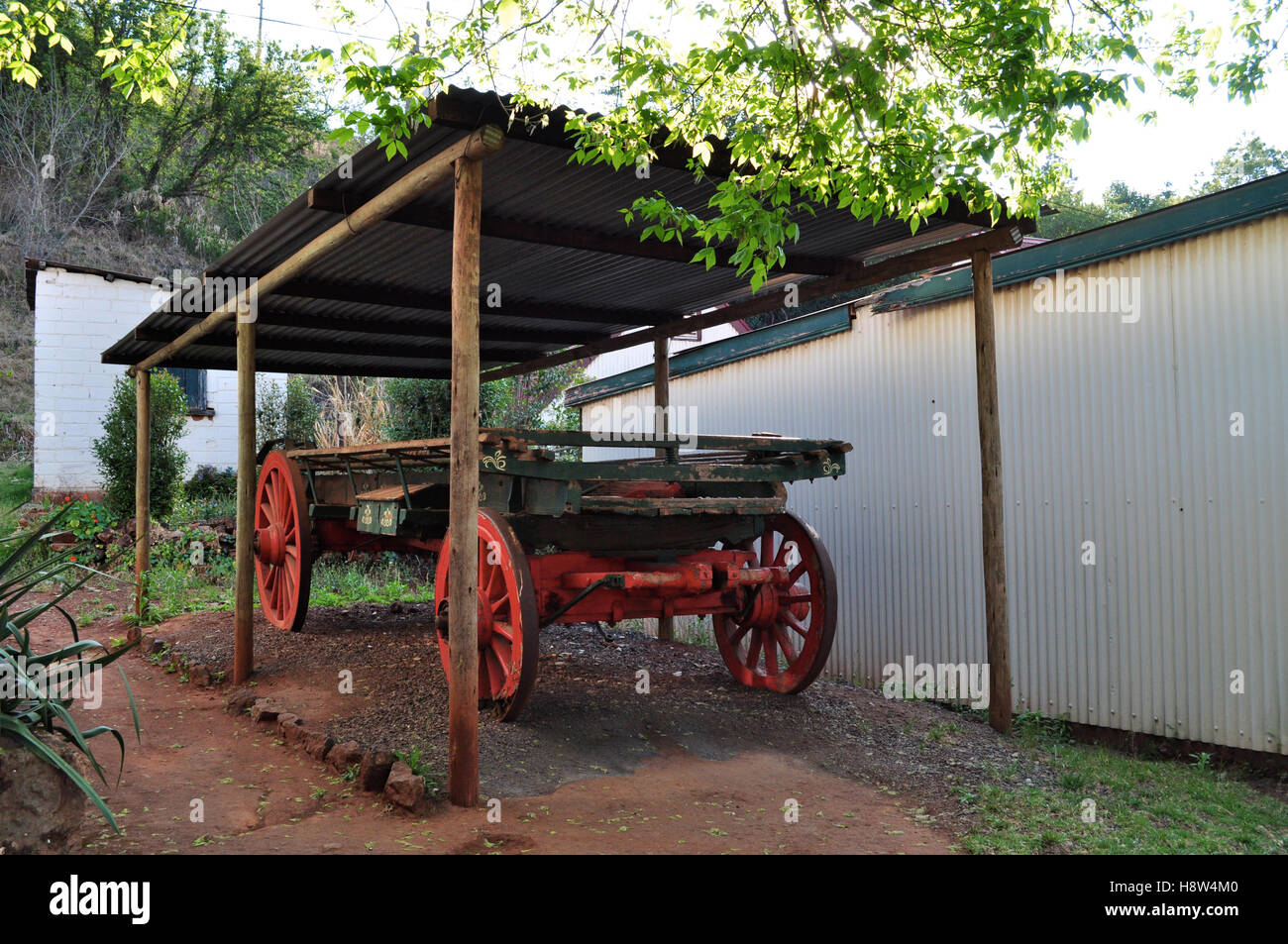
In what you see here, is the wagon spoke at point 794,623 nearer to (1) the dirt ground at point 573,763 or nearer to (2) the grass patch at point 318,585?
(1) the dirt ground at point 573,763

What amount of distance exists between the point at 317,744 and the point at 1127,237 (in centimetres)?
598

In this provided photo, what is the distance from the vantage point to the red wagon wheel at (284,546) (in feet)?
26.3

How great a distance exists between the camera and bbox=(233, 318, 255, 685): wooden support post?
710 centimetres

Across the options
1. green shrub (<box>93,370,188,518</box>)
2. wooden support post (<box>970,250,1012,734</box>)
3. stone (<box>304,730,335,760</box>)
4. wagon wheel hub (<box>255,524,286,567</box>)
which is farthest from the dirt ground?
green shrub (<box>93,370,188,518</box>)

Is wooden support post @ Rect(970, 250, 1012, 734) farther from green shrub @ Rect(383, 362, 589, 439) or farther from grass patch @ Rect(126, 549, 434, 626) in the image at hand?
green shrub @ Rect(383, 362, 589, 439)

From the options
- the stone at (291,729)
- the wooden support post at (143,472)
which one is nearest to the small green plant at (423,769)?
the stone at (291,729)

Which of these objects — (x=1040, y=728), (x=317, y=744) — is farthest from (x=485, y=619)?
(x=1040, y=728)

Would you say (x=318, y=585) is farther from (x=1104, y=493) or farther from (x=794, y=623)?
(x=1104, y=493)

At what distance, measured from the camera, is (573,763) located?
5.10 meters

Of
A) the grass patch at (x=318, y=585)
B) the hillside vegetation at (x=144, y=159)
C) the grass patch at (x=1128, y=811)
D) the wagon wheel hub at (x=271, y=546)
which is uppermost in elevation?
the hillside vegetation at (x=144, y=159)

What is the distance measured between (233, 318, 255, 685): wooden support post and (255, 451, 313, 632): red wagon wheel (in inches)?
25.3

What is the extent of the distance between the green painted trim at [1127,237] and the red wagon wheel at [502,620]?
13.8ft

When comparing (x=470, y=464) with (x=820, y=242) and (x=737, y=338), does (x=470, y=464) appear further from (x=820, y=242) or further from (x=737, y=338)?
(x=737, y=338)

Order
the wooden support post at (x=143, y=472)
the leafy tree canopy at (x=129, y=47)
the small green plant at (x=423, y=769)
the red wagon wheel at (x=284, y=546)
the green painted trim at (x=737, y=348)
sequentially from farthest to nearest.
Result: the wooden support post at (x=143, y=472), the green painted trim at (x=737, y=348), the red wagon wheel at (x=284, y=546), the leafy tree canopy at (x=129, y=47), the small green plant at (x=423, y=769)
